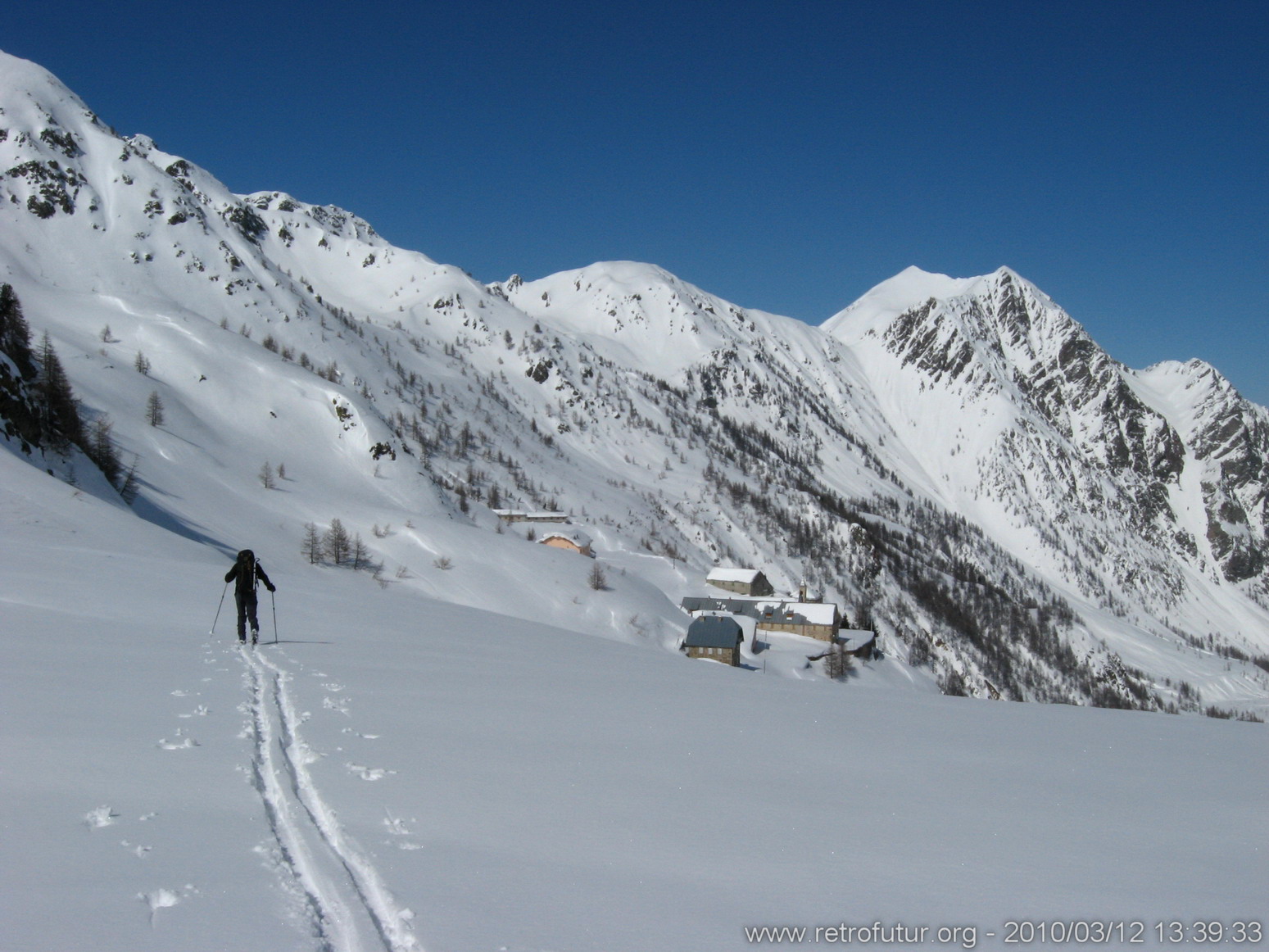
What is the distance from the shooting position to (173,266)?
4978 inches

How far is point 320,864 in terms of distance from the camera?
16.4 feet

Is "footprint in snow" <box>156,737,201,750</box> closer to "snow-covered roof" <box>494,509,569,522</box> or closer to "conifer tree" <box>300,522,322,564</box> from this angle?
"conifer tree" <box>300,522,322,564</box>

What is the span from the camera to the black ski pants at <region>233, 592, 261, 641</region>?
14.4 m

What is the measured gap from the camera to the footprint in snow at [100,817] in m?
5.14

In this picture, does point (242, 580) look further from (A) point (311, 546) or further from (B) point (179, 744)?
(A) point (311, 546)

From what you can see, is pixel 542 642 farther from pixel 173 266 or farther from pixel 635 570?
pixel 173 266

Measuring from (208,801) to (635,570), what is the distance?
90.0 metres

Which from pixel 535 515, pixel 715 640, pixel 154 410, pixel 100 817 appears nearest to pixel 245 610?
pixel 100 817

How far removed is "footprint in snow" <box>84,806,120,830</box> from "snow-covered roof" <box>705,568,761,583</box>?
94.2 m

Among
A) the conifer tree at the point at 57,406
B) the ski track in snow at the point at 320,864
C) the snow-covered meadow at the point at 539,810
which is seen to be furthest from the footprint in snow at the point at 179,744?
the conifer tree at the point at 57,406

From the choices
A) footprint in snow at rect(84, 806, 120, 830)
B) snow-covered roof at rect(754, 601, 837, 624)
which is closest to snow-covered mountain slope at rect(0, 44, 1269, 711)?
snow-covered roof at rect(754, 601, 837, 624)

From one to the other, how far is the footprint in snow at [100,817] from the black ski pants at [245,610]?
9.27 meters

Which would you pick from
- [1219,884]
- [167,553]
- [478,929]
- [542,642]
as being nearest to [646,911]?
[478,929]

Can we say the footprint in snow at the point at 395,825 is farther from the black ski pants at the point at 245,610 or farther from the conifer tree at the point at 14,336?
the conifer tree at the point at 14,336
